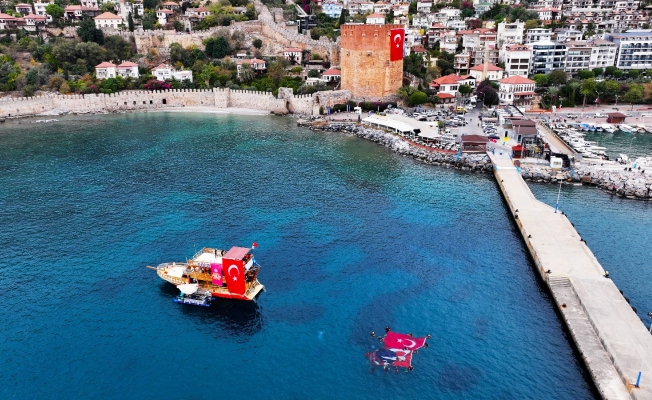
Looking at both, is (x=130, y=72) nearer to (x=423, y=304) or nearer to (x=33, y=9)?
(x=33, y=9)

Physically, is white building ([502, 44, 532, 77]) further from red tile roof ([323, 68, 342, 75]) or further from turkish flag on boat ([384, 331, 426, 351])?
turkish flag on boat ([384, 331, 426, 351])

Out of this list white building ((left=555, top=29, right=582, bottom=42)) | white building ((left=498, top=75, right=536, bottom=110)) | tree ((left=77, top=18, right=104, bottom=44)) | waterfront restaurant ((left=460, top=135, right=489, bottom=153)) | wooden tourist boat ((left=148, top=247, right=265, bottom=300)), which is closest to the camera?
wooden tourist boat ((left=148, top=247, right=265, bottom=300))

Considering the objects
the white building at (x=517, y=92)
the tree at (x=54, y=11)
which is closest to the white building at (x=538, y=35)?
the white building at (x=517, y=92)

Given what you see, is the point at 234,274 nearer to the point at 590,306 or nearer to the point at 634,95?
the point at 590,306

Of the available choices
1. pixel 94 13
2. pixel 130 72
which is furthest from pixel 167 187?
pixel 94 13

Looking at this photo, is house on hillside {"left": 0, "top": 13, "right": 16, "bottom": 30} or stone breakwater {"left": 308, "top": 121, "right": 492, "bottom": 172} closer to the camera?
stone breakwater {"left": 308, "top": 121, "right": 492, "bottom": 172}

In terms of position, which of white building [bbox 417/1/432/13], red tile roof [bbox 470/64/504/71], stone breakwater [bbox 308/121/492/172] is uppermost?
white building [bbox 417/1/432/13]

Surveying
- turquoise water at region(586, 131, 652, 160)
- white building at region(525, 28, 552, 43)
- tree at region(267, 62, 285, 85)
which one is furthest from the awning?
white building at region(525, 28, 552, 43)
